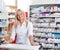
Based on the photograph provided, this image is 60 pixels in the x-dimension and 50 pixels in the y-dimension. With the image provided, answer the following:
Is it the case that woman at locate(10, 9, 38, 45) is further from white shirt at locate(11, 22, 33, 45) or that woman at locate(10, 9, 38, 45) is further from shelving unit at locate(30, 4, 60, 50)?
shelving unit at locate(30, 4, 60, 50)

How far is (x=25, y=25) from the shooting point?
292cm

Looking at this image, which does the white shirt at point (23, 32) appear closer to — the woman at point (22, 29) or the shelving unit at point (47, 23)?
the woman at point (22, 29)

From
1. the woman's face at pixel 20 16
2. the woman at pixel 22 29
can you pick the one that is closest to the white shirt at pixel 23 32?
the woman at pixel 22 29

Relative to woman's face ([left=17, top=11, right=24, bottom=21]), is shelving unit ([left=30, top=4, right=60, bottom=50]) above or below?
below

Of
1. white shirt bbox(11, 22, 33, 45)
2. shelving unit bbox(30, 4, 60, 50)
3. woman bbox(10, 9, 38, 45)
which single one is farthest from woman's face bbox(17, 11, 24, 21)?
shelving unit bbox(30, 4, 60, 50)

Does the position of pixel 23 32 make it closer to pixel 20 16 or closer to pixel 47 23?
pixel 20 16

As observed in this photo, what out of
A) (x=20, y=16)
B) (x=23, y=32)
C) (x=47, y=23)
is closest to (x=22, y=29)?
(x=23, y=32)

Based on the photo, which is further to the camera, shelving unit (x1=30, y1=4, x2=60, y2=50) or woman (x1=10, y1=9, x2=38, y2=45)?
shelving unit (x1=30, y1=4, x2=60, y2=50)

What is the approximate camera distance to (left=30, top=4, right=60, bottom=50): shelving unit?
6098 mm

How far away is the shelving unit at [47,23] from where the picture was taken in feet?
20.0

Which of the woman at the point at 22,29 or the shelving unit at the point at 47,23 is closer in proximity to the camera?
the woman at the point at 22,29

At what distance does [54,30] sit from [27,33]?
3.33 m

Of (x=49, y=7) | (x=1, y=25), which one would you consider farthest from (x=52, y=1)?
(x=1, y=25)

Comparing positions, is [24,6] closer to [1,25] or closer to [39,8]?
[39,8]
